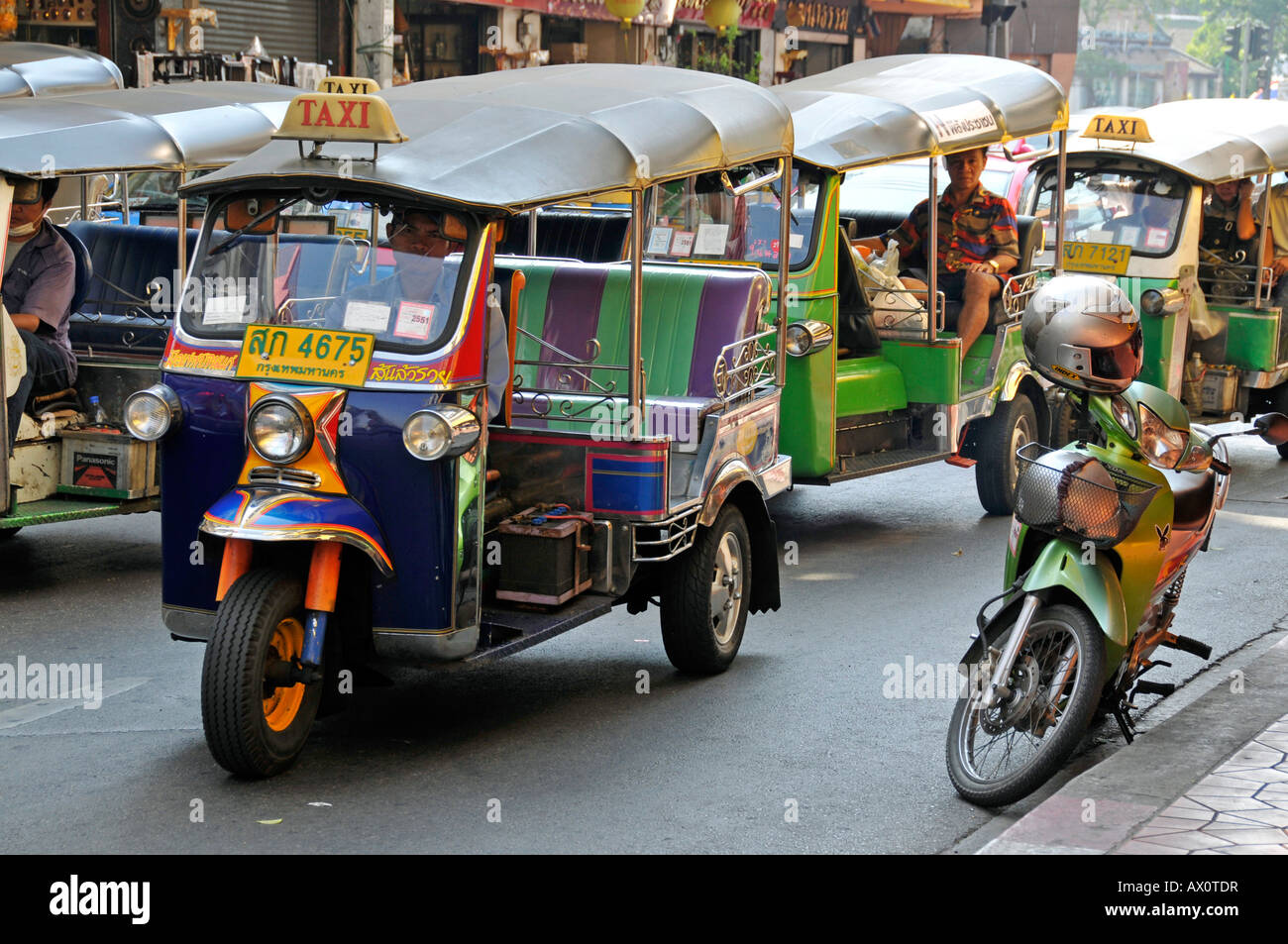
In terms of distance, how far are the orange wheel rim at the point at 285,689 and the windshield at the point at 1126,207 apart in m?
7.56

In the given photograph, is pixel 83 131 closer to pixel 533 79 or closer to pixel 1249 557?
pixel 533 79

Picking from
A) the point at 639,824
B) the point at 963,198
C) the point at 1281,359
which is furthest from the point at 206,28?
the point at 639,824

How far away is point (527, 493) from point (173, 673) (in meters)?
1.61

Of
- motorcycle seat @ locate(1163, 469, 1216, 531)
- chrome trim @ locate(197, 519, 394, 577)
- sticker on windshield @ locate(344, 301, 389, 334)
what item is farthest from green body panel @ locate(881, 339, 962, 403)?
chrome trim @ locate(197, 519, 394, 577)

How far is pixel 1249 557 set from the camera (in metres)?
9.10

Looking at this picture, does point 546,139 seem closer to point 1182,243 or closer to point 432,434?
point 432,434

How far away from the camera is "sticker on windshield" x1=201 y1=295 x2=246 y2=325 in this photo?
561 cm

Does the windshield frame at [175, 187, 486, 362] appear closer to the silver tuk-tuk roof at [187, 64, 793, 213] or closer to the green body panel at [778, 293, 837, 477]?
the silver tuk-tuk roof at [187, 64, 793, 213]

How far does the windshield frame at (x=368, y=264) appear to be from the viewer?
5.38 metres

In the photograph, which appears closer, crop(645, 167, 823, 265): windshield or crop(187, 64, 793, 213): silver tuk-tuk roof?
crop(187, 64, 793, 213): silver tuk-tuk roof

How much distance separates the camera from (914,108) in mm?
9414

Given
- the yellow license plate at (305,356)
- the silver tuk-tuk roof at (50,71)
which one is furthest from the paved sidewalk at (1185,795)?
the silver tuk-tuk roof at (50,71)

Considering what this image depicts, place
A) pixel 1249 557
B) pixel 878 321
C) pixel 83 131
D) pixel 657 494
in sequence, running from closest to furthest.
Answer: pixel 657 494 < pixel 83 131 < pixel 1249 557 < pixel 878 321

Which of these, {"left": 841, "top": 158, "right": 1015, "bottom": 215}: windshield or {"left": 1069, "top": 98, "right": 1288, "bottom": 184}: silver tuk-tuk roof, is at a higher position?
{"left": 1069, "top": 98, "right": 1288, "bottom": 184}: silver tuk-tuk roof
